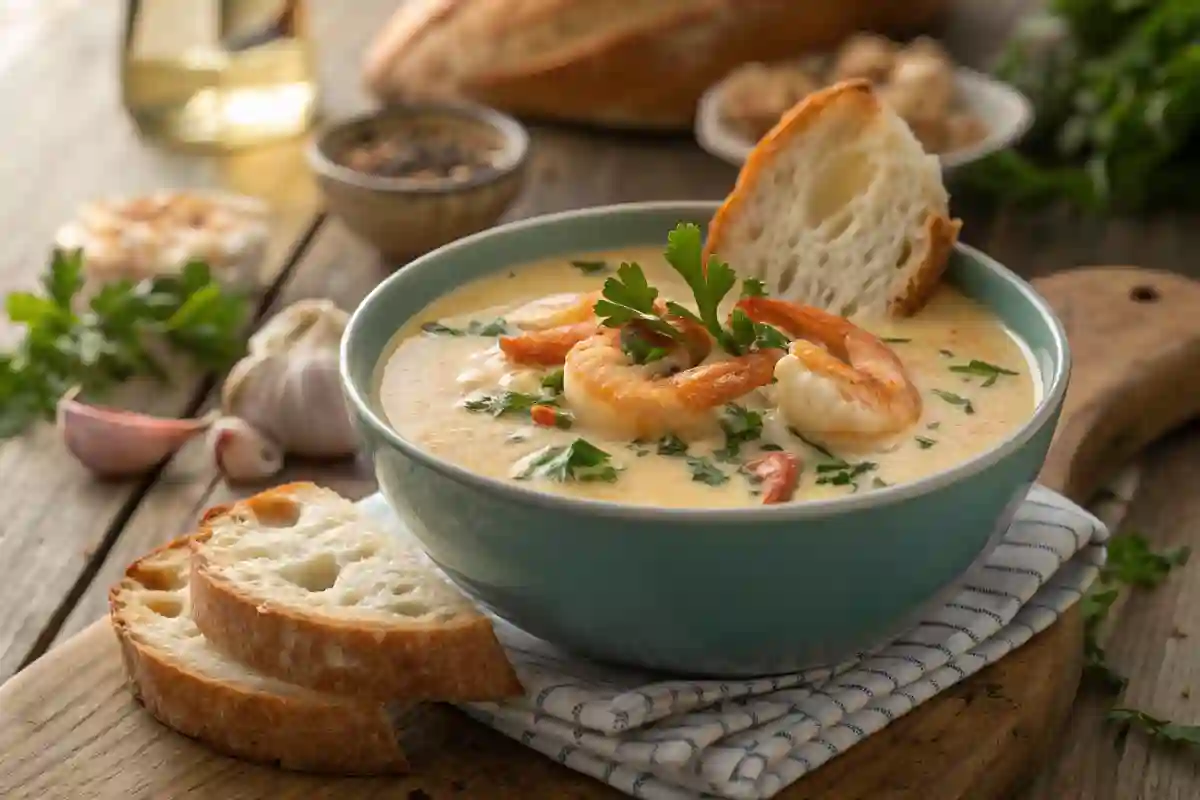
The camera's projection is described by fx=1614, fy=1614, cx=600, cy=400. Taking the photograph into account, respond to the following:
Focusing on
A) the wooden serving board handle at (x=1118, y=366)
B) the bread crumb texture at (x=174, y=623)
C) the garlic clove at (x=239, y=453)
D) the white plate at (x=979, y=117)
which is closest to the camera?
the bread crumb texture at (x=174, y=623)

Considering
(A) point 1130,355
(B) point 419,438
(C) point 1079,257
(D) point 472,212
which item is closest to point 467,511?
(B) point 419,438

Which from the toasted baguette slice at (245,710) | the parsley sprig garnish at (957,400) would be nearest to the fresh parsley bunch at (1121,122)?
the parsley sprig garnish at (957,400)

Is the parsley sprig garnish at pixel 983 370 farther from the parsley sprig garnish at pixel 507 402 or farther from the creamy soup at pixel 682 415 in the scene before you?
the parsley sprig garnish at pixel 507 402

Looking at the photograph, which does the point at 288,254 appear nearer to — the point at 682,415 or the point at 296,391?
the point at 296,391

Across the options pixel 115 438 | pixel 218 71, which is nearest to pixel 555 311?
pixel 115 438

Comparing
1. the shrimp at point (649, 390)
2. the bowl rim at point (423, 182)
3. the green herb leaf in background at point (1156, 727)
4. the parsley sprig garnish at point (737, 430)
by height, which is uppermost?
the shrimp at point (649, 390)

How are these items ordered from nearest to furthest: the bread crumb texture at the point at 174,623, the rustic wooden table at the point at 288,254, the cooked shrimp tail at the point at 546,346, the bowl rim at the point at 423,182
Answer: the bread crumb texture at the point at 174,623
the cooked shrimp tail at the point at 546,346
the rustic wooden table at the point at 288,254
the bowl rim at the point at 423,182

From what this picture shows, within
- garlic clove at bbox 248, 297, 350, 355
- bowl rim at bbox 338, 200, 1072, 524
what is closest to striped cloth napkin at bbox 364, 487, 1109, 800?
bowl rim at bbox 338, 200, 1072, 524
